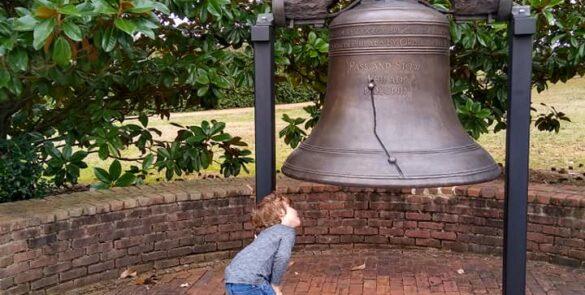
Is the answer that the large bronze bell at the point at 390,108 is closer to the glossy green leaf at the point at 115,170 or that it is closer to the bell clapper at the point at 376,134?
the bell clapper at the point at 376,134

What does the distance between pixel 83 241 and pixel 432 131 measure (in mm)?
2841

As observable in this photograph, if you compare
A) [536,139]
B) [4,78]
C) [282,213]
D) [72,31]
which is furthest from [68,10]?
[536,139]

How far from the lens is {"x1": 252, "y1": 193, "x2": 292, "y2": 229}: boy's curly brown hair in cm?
332

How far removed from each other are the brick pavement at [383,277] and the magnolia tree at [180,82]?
0.93m

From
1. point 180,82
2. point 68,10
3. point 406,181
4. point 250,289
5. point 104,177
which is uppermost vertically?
point 68,10

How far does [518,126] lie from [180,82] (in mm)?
2947

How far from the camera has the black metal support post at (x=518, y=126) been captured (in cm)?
302

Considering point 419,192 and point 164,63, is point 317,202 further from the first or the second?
point 164,63

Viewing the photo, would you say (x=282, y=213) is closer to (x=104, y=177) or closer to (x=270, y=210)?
(x=270, y=210)

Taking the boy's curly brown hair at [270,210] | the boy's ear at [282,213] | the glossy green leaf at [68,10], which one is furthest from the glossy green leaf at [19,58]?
the boy's ear at [282,213]

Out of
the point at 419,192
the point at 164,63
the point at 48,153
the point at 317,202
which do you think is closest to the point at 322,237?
the point at 317,202

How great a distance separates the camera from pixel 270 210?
3.32 meters

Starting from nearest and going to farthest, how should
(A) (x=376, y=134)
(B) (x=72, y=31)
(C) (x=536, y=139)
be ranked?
(A) (x=376, y=134)
(B) (x=72, y=31)
(C) (x=536, y=139)

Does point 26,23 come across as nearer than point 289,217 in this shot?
No
